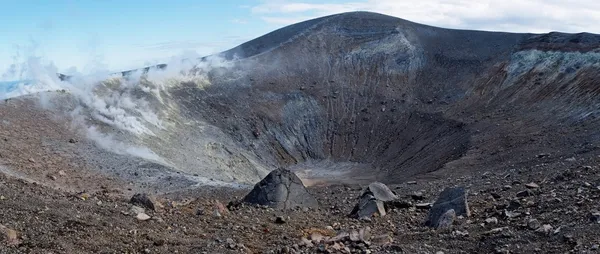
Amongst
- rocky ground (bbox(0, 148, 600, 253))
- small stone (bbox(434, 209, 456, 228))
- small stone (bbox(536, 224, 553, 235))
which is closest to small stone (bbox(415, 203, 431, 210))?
rocky ground (bbox(0, 148, 600, 253))

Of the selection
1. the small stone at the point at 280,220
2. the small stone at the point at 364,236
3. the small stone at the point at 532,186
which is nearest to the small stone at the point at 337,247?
the small stone at the point at 364,236

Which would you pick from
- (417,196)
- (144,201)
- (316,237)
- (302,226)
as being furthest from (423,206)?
(144,201)

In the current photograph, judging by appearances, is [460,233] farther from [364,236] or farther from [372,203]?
[372,203]

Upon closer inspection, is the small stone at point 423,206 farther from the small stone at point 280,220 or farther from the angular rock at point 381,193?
the small stone at point 280,220

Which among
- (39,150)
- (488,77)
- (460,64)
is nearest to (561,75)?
(488,77)

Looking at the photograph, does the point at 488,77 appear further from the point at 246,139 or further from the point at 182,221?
the point at 182,221

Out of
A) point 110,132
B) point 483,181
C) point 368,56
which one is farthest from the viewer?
point 368,56
